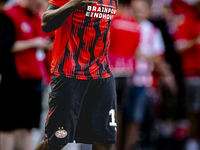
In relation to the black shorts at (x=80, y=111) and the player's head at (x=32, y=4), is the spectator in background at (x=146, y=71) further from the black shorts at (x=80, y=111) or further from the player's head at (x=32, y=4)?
the black shorts at (x=80, y=111)

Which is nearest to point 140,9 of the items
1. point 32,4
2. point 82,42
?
point 32,4

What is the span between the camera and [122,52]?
19.3ft

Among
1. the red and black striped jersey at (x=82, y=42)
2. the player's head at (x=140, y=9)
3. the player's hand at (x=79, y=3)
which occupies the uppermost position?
the player's head at (x=140, y=9)

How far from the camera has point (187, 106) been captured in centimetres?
673

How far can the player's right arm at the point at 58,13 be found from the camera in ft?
9.87

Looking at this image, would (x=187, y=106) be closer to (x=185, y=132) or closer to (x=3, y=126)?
(x=185, y=132)

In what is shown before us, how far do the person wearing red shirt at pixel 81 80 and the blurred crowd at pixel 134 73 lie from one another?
1.49m

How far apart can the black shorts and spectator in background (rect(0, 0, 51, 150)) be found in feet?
5.05

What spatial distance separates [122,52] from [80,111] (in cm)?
266

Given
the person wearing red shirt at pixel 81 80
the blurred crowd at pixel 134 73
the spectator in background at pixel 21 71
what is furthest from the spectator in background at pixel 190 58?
the person wearing red shirt at pixel 81 80

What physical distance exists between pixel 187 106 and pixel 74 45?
4.03m

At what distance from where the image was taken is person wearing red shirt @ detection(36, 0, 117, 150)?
324cm

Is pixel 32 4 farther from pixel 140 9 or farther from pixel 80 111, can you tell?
pixel 140 9

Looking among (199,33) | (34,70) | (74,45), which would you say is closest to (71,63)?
(74,45)
